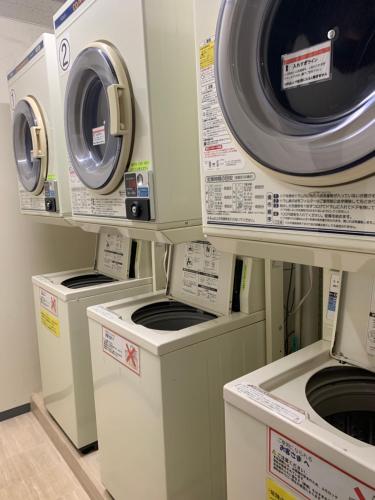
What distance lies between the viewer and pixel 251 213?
95cm

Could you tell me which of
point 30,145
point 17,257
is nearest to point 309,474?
point 30,145

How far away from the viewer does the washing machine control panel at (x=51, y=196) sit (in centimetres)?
200

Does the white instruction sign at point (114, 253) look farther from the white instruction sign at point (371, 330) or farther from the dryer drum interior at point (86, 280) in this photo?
the white instruction sign at point (371, 330)

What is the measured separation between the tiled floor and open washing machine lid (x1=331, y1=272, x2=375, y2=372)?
149 cm

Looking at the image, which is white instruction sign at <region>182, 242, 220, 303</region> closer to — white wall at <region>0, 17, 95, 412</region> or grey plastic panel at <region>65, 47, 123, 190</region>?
grey plastic panel at <region>65, 47, 123, 190</region>

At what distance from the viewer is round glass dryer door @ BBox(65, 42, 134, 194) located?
4.13 ft

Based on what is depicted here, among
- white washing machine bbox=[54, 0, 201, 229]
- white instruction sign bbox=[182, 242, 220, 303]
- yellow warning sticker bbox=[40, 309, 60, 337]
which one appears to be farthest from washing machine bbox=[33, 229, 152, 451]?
white washing machine bbox=[54, 0, 201, 229]

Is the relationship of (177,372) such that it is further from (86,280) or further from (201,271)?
(86,280)

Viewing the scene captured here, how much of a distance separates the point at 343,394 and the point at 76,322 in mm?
1274

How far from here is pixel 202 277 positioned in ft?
5.44

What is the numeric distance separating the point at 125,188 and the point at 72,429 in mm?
1402

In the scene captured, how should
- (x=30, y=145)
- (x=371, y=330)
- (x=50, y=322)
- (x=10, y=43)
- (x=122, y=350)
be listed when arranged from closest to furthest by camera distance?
(x=371, y=330) → (x=122, y=350) → (x=50, y=322) → (x=30, y=145) → (x=10, y=43)

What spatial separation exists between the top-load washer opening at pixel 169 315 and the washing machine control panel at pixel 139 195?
0.51 metres

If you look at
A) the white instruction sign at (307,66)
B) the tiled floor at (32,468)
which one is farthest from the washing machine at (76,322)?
the white instruction sign at (307,66)
